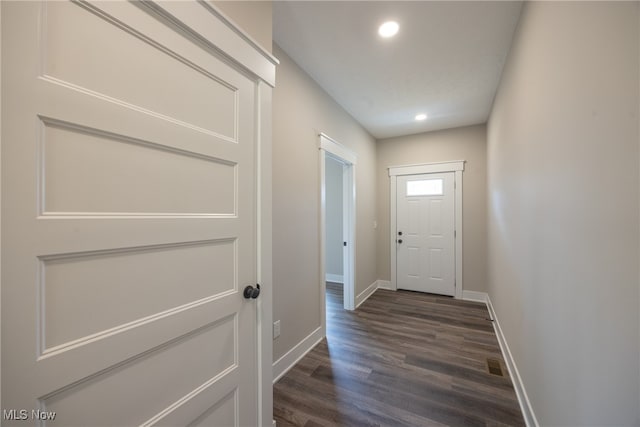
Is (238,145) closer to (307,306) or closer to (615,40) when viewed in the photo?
(615,40)

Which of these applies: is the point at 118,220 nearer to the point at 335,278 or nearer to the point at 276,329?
the point at 276,329

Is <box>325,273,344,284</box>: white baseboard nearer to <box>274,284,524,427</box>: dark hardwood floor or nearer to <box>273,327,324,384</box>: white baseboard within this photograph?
<box>274,284,524,427</box>: dark hardwood floor

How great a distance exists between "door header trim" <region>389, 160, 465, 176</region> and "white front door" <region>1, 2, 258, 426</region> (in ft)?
12.0

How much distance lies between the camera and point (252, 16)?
1367 millimetres

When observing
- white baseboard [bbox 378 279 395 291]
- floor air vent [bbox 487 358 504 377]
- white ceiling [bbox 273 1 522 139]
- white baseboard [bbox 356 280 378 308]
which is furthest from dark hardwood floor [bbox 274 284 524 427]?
white ceiling [bbox 273 1 522 139]

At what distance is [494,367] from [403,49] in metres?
2.85

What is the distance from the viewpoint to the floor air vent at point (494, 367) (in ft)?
6.89

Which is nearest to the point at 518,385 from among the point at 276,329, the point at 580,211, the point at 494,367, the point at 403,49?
the point at 494,367

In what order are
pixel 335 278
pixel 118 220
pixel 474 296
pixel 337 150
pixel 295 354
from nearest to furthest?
pixel 118 220 → pixel 295 354 → pixel 337 150 → pixel 474 296 → pixel 335 278

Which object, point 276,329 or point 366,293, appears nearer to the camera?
point 276,329

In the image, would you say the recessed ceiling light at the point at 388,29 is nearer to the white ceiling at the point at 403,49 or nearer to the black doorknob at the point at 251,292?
the white ceiling at the point at 403,49

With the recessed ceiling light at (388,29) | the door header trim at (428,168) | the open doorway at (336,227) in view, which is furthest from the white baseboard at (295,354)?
the door header trim at (428,168)

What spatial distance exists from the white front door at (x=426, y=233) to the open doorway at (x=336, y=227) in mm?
1209

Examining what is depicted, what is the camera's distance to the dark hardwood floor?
1.67 m
